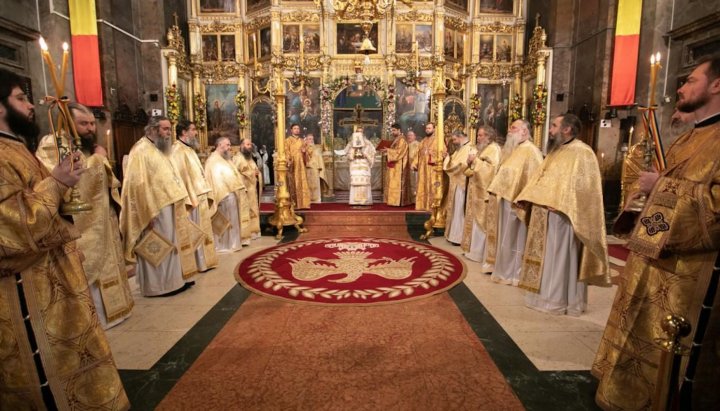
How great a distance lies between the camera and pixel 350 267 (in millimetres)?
6176

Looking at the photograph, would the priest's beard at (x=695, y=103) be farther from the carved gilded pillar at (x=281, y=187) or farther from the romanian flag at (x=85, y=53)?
the romanian flag at (x=85, y=53)

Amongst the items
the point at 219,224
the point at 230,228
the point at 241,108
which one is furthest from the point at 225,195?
the point at 241,108

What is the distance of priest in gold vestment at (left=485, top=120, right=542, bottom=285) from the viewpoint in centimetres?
513

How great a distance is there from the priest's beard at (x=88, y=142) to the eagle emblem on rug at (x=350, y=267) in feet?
9.58

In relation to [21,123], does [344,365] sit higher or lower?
lower

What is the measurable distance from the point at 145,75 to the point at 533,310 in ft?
45.6

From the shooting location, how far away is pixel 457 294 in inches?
197

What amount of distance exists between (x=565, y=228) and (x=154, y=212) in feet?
15.0

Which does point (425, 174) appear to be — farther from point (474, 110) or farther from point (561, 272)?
point (561, 272)

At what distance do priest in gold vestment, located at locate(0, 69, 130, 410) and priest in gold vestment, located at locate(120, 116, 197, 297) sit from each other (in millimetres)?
2457

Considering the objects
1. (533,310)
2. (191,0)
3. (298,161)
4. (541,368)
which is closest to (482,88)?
(298,161)

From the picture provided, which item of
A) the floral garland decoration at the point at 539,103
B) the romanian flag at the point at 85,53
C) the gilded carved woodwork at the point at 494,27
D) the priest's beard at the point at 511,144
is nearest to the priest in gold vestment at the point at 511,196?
the priest's beard at the point at 511,144

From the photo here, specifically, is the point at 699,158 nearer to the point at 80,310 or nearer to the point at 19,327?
the point at 80,310

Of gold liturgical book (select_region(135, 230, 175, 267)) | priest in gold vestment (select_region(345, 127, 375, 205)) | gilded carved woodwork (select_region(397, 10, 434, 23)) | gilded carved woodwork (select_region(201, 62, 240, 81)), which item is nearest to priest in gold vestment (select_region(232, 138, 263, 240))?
gold liturgical book (select_region(135, 230, 175, 267))
